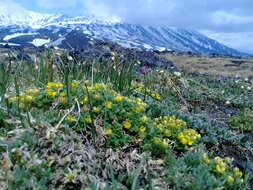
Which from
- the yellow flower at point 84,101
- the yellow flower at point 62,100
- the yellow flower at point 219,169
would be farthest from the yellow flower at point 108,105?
the yellow flower at point 219,169

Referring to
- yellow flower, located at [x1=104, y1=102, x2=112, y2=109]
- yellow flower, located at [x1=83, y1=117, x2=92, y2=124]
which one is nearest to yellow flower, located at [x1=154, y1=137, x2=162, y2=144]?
yellow flower, located at [x1=104, y1=102, x2=112, y2=109]

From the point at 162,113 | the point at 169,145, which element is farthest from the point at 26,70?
the point at 169,145

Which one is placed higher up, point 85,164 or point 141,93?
point 141,93

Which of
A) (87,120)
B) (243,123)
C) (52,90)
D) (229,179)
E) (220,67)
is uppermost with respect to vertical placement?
(52,90)

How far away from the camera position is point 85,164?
2.89m

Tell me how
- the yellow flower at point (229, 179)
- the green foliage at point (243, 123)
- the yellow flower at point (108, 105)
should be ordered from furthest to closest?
the green foliage at point (243, 123) < the yellow flower at point (108, 105) < the yellow flower at point (229, 179)

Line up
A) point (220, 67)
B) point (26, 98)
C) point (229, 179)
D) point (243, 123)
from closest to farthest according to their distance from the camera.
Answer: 1. point (229, 179)
2. point (26, 98)
3. point (243, 123)
4. point (220, 67)

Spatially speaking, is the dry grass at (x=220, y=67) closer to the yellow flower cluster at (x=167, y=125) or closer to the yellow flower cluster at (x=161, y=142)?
the yellow flower cluster at (x=167, y=125)

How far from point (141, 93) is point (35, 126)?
7.98ft

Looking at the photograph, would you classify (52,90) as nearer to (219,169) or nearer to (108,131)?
(108,131)

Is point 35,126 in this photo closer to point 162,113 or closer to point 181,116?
point 162,113

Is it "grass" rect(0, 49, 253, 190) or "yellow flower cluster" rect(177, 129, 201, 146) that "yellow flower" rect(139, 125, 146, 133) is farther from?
"yellow flower cluster" rect(177, 129, 201, 146)

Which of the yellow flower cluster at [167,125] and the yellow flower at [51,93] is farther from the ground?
the yellow flower at [51,93]

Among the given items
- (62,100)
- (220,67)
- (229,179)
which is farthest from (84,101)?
(220,67)
